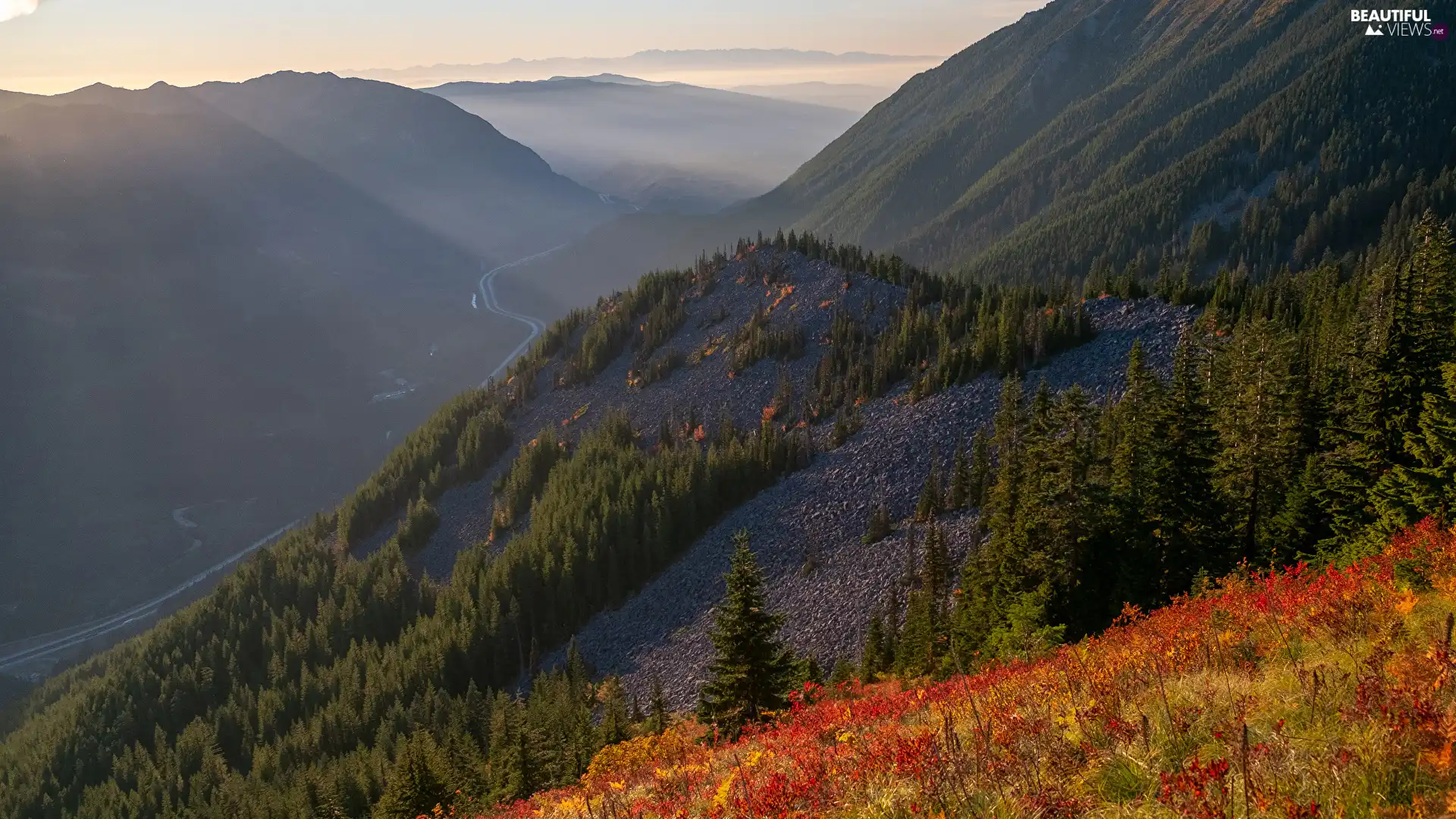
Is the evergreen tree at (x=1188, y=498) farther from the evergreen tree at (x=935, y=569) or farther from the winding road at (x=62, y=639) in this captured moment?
the winding road at (x=62, y=639)

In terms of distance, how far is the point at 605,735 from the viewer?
4278cm

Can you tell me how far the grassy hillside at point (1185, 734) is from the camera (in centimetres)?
791

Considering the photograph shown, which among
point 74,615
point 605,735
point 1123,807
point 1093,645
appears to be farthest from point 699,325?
point 74,615

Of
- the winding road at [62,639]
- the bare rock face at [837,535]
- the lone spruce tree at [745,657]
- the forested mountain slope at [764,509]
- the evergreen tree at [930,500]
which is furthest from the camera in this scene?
the winding road at [62,639]

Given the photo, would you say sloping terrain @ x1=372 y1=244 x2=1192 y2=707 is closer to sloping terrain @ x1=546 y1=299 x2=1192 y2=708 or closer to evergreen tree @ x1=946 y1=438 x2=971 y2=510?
sloping terrain @ x1=546 y1=299 x2=1192 y2=708

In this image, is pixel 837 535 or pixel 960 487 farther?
pixel 837 535

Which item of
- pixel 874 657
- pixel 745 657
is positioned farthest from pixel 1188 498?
pixel 745 657

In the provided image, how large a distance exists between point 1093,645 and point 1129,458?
76.1 feet

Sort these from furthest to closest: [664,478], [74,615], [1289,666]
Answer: [74,615] → [664,478] → [1289,666]

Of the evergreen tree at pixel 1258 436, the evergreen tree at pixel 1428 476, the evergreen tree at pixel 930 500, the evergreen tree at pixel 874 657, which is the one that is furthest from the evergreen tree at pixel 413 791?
the evergreen tree at pixel 930 500

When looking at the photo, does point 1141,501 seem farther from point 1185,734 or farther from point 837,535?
point 837,535

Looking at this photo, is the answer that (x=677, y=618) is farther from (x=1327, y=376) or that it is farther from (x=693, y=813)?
(x=693, y=813)

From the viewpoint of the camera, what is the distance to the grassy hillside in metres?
7.91

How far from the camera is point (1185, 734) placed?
399 inches
